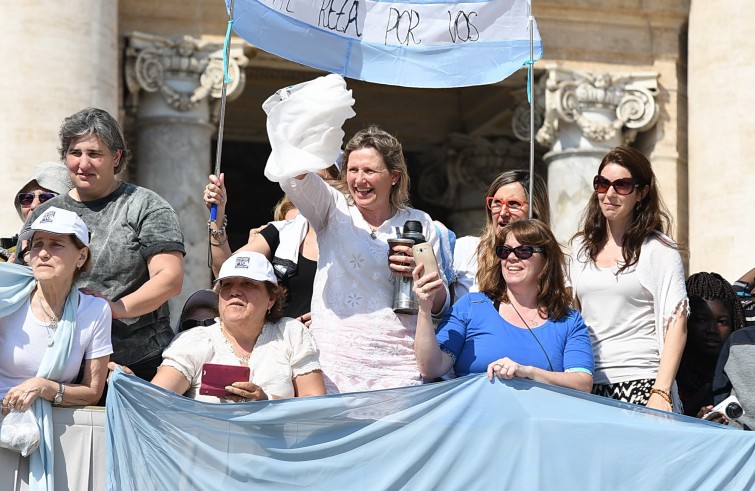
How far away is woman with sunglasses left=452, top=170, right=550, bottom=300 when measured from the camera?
8477 millimetres

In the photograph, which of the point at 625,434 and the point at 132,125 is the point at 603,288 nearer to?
the point at 625,434

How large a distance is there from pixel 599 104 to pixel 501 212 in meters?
6.45

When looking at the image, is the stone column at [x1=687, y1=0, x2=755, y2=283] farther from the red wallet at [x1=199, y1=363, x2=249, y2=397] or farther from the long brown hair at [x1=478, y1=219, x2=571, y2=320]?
the red wallet at [x1=199, y1=363, x2=249, y2=397]

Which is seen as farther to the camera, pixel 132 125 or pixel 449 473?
pixel 132 125

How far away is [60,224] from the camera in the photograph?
23.7 ft

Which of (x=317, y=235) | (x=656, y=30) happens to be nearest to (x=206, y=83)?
(x=656, y=30)

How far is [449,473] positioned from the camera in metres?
7.00

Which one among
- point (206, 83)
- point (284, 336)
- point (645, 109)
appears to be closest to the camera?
point (284, 336)

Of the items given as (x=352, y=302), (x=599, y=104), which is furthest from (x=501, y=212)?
(x=599, y=104)

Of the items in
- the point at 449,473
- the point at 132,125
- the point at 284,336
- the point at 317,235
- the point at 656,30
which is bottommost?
the point at 449,473

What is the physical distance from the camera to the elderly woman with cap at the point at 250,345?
7.35 meters

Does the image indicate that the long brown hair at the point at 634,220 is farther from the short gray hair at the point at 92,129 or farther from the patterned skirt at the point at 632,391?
the short gray hair at the point at 92,129

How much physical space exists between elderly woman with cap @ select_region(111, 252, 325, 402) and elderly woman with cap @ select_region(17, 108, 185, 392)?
1.37ft

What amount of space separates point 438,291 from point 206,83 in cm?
629
